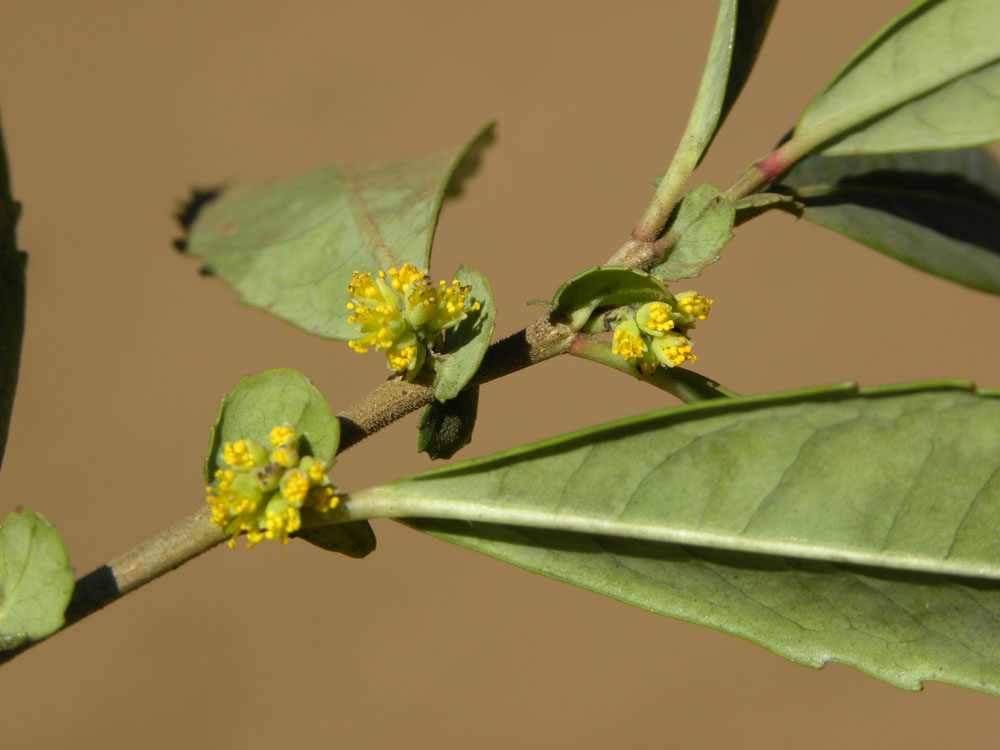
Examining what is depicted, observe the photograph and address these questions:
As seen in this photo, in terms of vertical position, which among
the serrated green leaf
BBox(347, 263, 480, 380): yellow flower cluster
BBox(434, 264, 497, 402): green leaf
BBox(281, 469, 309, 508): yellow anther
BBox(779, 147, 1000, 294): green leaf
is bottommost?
the serrated green leaf

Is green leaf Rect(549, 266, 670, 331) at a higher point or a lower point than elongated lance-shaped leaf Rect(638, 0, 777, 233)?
lower

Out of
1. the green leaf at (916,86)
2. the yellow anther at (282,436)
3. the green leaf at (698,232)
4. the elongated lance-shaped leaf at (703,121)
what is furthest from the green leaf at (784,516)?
the green leaf at (916,86)

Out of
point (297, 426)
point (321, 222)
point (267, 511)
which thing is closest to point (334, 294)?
point (321, 222)

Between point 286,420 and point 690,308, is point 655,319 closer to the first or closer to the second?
point 690,308

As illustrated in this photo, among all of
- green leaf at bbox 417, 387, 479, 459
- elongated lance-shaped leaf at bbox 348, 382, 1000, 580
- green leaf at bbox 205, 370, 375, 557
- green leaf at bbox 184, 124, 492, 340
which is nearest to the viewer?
elongated lance-shaped leaf at bbox 348, 382, 1000, 580

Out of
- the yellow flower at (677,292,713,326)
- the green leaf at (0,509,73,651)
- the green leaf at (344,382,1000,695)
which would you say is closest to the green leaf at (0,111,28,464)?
the green leaf at (0,509,73,651)

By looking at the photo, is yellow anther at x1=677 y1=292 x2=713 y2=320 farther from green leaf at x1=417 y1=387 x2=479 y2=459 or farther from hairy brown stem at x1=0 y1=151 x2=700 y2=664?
green leaf at x1=417 y1=387 x2=479 y2=459

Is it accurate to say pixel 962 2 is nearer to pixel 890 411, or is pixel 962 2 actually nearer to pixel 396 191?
pixel 890 411
